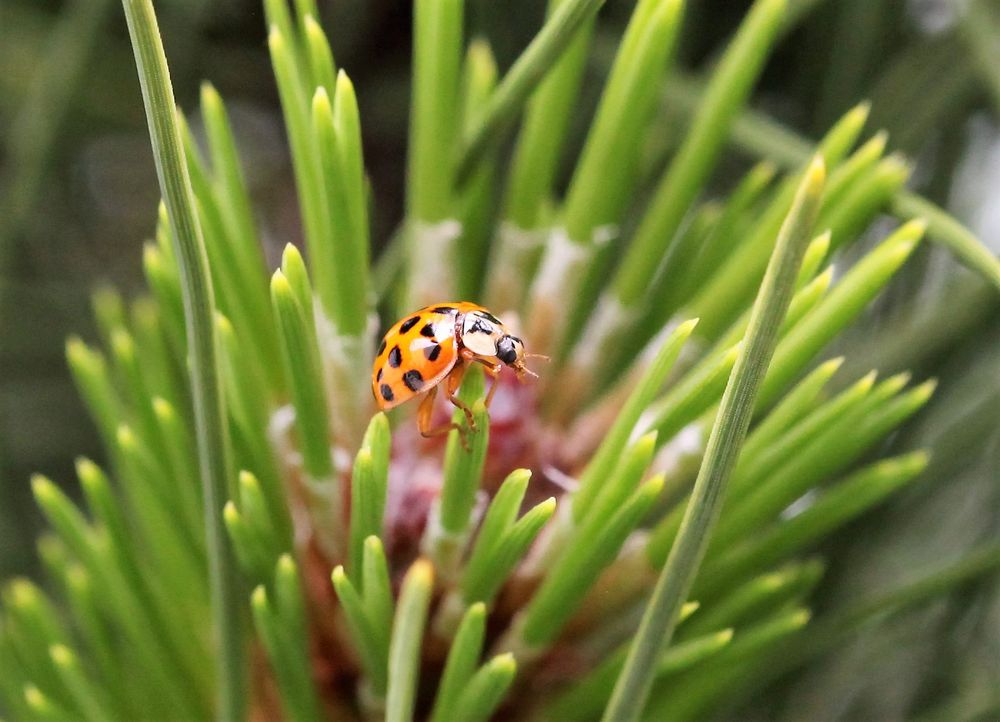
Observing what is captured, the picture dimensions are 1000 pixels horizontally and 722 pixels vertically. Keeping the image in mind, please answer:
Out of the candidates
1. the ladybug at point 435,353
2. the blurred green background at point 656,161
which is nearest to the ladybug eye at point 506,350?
the ladybug at point 435,353

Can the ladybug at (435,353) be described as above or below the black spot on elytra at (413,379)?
above

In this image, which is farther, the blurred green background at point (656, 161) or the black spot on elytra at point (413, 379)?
the blurred green background at point (656, 161)

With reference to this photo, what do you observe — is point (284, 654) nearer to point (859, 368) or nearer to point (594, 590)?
point (594, 590)

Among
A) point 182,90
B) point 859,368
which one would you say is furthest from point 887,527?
point 182,90

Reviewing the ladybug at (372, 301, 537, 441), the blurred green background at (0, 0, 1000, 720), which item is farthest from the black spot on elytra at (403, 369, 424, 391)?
the blurred green background at (0, 0, 1000, 720)

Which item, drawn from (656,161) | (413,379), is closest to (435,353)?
(413,379)

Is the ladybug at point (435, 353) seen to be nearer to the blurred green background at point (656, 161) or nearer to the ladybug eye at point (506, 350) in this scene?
the ladybug eye at point (506, 350)

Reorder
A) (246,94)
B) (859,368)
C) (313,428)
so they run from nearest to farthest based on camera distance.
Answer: (313,428) < (859,368) < (246,94)
